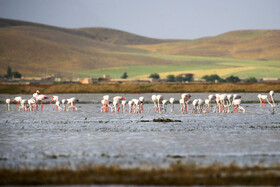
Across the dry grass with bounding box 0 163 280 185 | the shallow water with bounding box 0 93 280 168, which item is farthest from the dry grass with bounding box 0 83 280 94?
the dry grass with bounding box 0 163 280 185

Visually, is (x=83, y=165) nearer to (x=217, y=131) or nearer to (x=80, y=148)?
(x=80, y=148)

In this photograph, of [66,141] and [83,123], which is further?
[83,123]

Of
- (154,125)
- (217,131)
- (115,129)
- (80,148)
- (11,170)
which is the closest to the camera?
(11,170)

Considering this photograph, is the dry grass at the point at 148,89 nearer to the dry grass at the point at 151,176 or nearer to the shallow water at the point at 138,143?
the shallow water at the point at 138,143

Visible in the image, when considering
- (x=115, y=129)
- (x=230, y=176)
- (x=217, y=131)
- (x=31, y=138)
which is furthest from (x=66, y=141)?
(x=230, y=176)

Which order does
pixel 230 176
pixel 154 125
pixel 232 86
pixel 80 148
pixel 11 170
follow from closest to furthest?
pixel 230 176, pixel 11 170, pixel 80 148, pixel 154 125, pixel 232 86

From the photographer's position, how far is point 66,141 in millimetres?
18797

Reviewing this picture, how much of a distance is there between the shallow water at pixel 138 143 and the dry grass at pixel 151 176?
2.58 ft

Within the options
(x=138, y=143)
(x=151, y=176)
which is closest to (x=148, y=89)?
(x=138, y=143)

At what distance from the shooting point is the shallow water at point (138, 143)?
1452cm

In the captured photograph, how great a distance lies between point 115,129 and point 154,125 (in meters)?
2.46

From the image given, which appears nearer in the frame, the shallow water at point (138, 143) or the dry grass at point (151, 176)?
the dry grass at point (151, 176)

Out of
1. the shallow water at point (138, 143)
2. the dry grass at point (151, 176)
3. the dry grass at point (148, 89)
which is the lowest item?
the dry grass at point (151, 176)

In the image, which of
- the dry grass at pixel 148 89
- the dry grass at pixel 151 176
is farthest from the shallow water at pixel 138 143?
the dry grass at pixel 148 89
